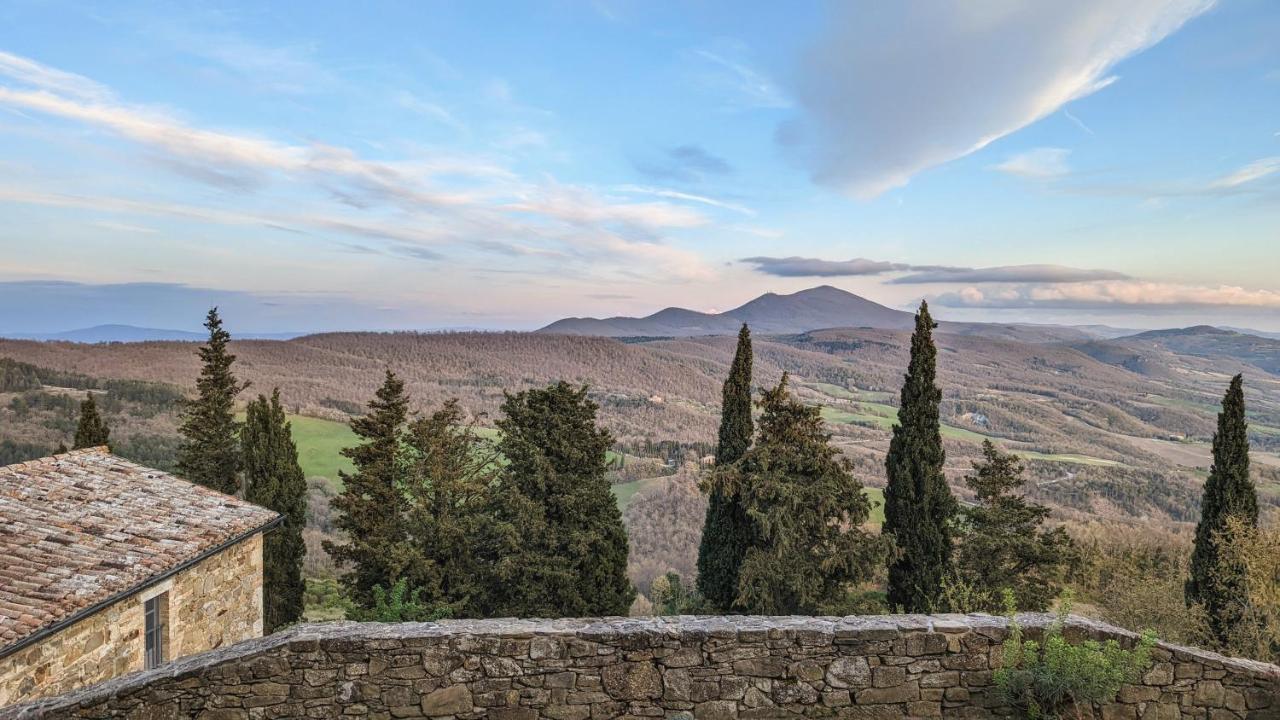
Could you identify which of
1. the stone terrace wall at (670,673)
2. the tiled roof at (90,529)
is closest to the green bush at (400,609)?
the tiled roof at (90,529)

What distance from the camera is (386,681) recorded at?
16.4 feet

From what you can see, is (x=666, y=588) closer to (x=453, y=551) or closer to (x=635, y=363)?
(x=453, y=551)

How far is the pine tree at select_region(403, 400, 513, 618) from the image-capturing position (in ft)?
53.8

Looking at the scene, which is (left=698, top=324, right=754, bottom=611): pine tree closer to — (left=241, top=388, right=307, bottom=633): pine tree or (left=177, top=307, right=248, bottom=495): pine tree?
(left=241, top=388, right=307, bottom=633): pine tree

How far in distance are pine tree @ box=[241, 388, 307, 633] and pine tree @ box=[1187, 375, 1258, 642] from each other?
80.6 feet

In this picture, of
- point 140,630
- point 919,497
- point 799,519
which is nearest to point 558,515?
point 799,519

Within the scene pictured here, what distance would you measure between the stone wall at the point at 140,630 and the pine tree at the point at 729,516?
36.8 feet

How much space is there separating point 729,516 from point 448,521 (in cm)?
780

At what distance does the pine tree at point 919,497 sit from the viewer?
16.2 m

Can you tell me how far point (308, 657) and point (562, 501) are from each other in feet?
36.9

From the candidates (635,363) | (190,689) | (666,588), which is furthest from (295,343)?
(190,689)

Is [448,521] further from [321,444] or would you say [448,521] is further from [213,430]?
[321,444]

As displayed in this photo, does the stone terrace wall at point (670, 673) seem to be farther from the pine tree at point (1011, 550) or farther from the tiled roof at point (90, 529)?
the pine tree at point (1011, 550)

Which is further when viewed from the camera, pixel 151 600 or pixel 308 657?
pixel 151 600
